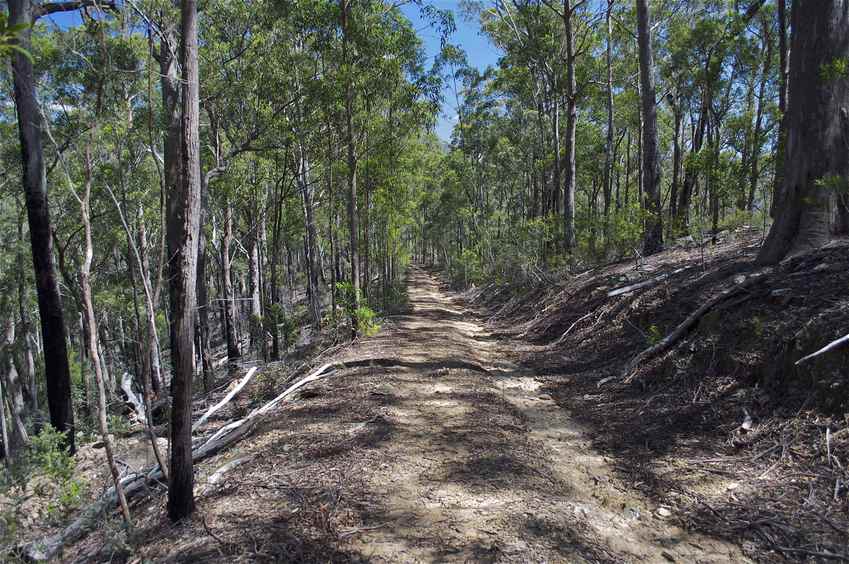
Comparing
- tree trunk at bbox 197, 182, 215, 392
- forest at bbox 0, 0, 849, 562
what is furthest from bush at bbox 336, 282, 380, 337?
tree trunk at bbox 197, 182, 215, 392

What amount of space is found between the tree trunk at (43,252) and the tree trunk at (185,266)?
6205mm

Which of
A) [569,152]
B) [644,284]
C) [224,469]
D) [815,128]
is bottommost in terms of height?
[224,469]

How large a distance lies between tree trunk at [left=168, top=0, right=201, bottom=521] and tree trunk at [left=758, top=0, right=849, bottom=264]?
5.95 m

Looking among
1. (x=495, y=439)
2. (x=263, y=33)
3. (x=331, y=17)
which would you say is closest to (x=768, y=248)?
(x=495, y=439)

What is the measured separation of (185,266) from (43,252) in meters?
6.64

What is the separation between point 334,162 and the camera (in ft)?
55.0

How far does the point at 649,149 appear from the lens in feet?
34.0

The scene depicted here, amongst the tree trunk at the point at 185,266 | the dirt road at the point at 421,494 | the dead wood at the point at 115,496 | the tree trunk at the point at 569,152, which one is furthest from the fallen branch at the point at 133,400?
the tree trunk at the point at 569,152

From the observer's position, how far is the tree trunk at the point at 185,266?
9.94 ft

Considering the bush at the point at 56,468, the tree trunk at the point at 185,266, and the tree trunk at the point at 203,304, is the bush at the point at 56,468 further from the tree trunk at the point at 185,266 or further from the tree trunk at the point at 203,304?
the tree trunk at the point at 203,304

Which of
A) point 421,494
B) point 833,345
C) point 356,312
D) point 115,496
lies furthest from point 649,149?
point 115,496

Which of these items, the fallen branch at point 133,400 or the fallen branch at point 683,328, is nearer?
the fallen branch at point 133,400

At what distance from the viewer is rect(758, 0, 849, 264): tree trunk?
5137mm

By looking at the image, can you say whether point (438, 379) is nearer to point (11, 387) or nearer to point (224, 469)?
point (224, 469)
